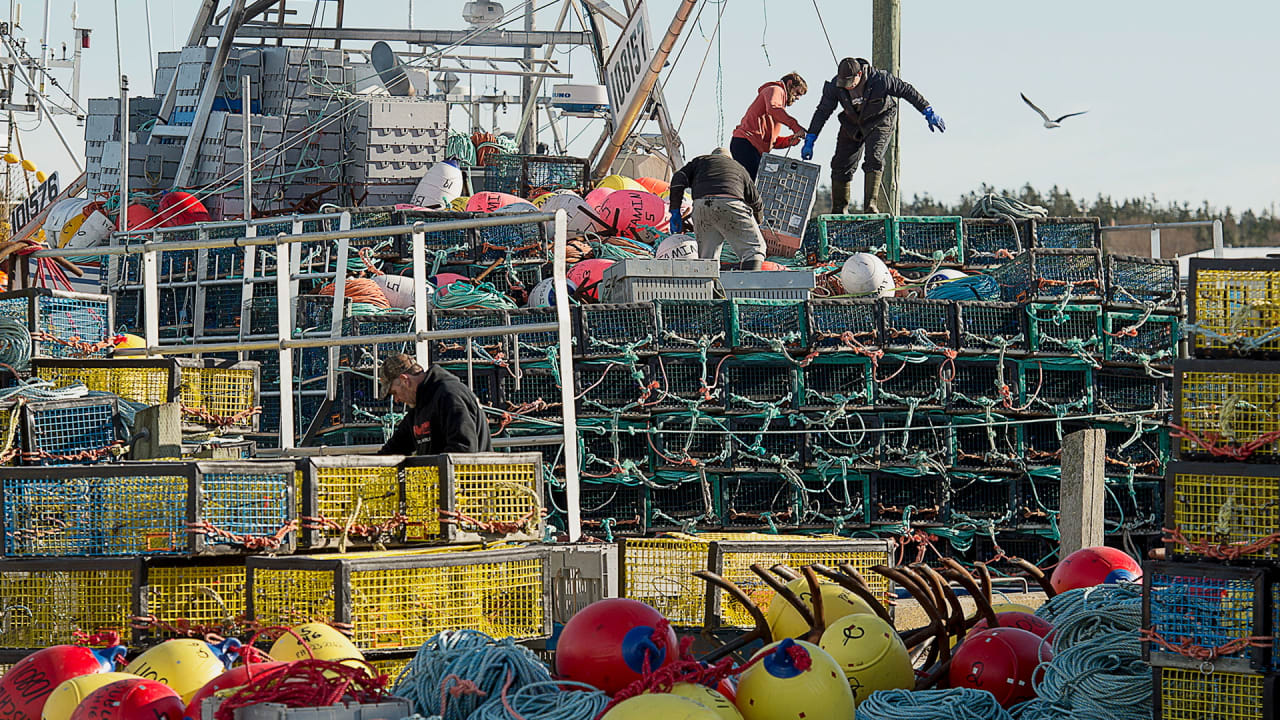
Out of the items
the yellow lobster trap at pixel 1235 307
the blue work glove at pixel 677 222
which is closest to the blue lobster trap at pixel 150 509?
the yellow lobster trap at pixel 1235 307

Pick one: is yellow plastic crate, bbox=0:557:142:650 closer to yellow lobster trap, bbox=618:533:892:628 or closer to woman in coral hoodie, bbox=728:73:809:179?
yellow lobster trap, bbox=618:533:892:628

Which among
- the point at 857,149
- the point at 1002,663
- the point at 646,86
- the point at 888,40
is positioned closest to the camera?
the point at 1002,663

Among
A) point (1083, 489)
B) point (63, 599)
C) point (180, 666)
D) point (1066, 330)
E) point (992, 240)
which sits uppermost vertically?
point (992, 240)

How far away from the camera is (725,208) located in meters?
11.2

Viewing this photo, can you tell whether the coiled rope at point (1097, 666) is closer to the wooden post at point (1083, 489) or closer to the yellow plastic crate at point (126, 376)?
the wooden post at point (1083, 489)

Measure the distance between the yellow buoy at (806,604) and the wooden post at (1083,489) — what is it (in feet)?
9.98

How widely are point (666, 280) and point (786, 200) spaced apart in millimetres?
3292

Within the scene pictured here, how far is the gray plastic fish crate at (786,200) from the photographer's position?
12867 millimetres

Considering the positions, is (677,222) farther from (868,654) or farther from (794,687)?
(794,687)

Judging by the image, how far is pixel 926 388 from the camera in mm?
9609

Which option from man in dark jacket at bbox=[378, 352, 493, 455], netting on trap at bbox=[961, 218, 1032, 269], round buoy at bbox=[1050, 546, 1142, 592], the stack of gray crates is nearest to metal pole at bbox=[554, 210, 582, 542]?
man in dark jacket at bbox=[378, 352, 493, 455]

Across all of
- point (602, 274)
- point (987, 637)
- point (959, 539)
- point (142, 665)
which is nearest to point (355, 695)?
point (142, 665)

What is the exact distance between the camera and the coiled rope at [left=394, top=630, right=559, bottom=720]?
4574 millimetres

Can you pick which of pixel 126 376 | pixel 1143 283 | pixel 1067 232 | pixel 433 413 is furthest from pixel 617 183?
pixel 433 413
